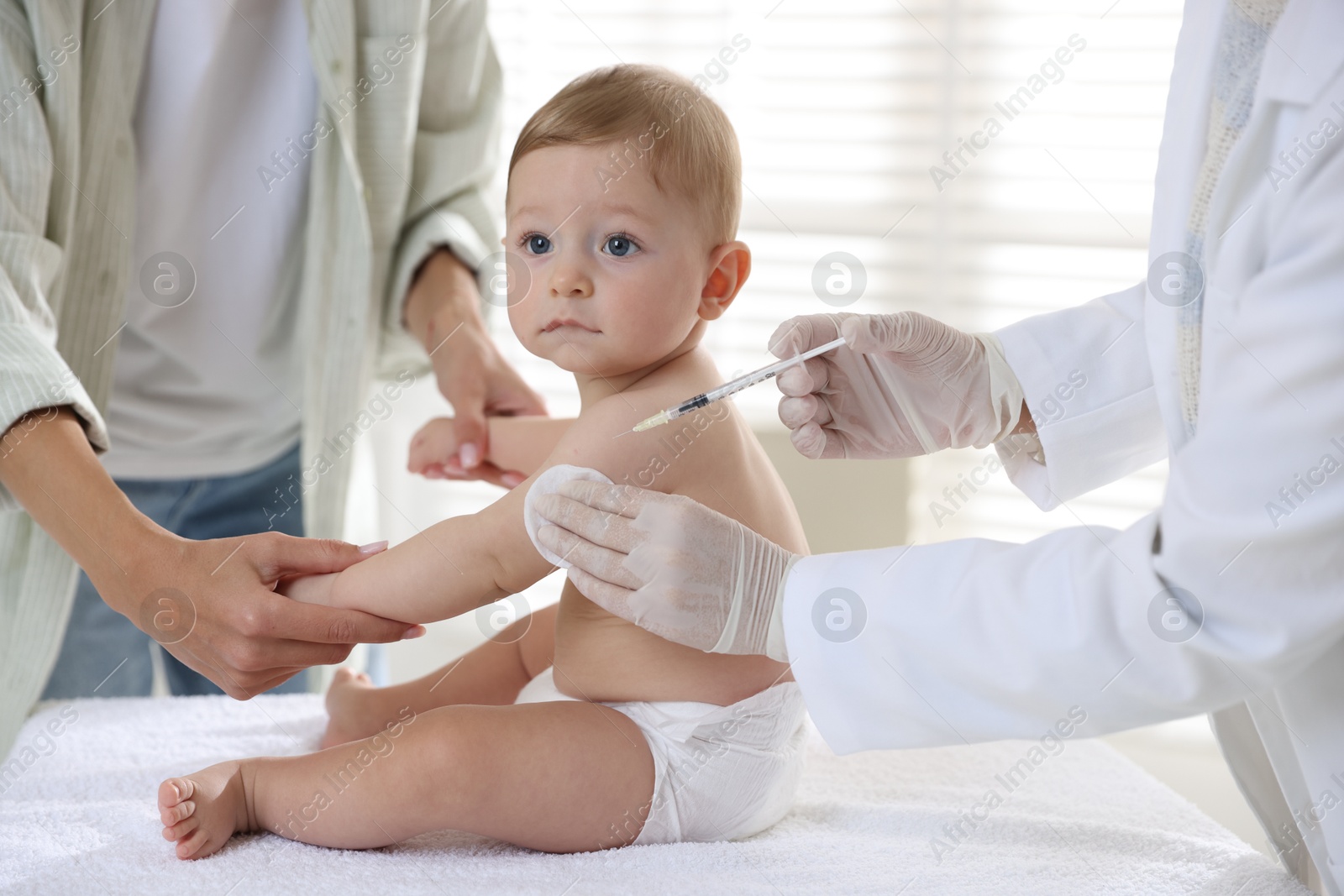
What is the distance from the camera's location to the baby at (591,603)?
2.99 feet

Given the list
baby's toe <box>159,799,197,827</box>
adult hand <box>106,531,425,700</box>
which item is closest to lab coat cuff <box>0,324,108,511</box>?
adult hand <box>106,531,425,700</box>

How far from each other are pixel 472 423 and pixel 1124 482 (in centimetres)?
164

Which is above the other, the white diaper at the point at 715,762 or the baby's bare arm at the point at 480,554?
the baby's bare arm at the point at 480,554

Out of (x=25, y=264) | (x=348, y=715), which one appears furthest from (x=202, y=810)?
(x=25, y=264)

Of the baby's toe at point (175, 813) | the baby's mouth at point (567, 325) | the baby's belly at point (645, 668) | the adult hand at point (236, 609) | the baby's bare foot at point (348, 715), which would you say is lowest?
the baby's bare foot at point (348, 715)

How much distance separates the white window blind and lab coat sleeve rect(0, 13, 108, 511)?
122 cm

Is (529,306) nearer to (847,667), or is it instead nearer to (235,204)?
(847,667)

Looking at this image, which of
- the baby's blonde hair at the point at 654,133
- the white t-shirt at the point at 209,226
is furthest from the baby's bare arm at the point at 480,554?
the white t-shirt at the point at 209,226

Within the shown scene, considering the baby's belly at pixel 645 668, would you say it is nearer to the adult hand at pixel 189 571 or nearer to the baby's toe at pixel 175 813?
the adult hand at pixel 189 571

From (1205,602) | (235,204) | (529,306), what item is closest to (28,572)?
(235,204)

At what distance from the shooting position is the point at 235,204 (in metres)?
1.40

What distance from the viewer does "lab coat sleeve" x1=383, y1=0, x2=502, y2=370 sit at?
1.54m

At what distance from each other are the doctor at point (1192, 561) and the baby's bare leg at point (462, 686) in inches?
14.3

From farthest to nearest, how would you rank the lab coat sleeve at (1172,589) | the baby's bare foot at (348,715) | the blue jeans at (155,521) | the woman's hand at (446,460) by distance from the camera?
the blue jeans at (155,521) → the woman's hand at (446,460) → the baby's bare foot at (348,715) → the lab coat sleeve at (1172,589)
